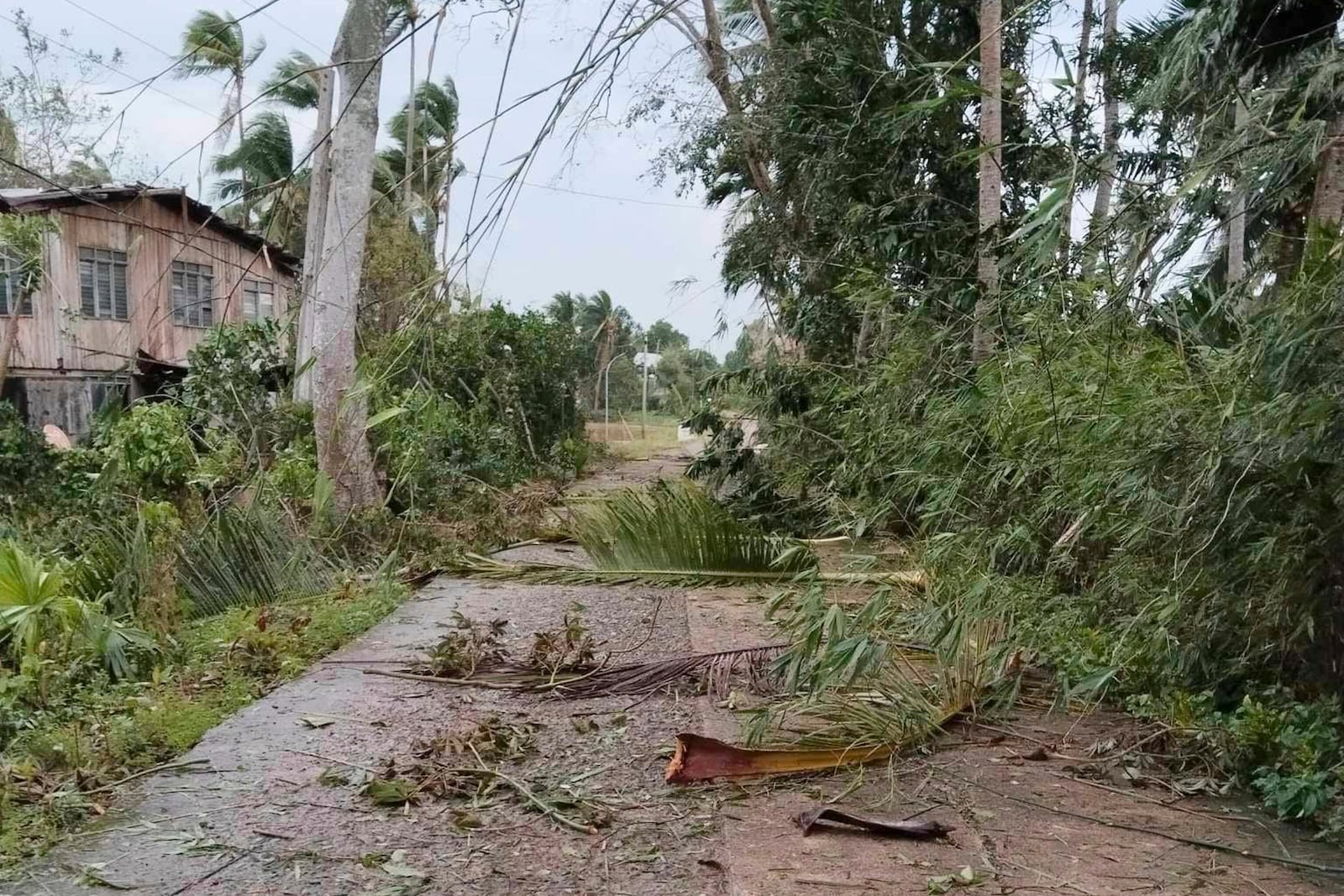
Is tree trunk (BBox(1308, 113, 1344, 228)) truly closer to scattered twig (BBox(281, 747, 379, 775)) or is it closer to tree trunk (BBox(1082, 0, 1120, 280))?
tree trunk (BBox(1082, 0, 1120, 280))

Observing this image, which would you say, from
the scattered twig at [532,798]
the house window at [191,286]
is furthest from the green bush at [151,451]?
the house window at [191,286]

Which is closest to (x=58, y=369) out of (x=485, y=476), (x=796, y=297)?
(x=485, y=476)

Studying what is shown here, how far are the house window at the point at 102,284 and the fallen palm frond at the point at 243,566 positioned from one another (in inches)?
464

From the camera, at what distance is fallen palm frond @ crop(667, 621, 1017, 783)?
3.54 m

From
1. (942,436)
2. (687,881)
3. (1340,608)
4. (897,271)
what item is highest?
(897,271)

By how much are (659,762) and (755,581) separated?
2.22 metres

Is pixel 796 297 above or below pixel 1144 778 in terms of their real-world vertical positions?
above

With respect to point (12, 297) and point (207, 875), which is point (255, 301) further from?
point (207, 875)

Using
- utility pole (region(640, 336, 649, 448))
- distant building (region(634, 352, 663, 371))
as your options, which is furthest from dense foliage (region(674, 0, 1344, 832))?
distant building (region(634, 352, 663, 371))

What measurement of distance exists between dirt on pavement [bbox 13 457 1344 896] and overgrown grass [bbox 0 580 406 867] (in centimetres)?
13

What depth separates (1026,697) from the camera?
452cm

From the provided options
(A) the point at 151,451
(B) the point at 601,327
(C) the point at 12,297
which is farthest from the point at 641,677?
(B) the point at 601,327

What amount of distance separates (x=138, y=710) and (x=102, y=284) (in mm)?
15328

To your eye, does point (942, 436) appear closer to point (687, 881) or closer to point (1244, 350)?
point (1244, 350)
